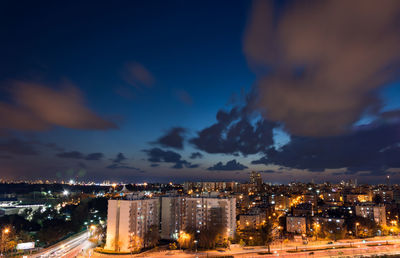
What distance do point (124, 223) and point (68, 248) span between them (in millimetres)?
5647

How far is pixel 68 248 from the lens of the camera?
23.4 metres

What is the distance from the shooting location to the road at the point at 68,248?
→ 68.1 ft

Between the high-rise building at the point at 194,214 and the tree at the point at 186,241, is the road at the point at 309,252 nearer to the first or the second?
the tree at the point at 186,241

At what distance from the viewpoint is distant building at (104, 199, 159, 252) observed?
72.3ft

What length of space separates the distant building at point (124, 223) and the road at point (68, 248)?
2709 millimetres

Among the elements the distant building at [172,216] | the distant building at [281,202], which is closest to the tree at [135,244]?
the distant building at [172,216]

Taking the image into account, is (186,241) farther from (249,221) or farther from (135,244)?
(249,221)

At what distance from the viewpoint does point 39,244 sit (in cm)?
2444

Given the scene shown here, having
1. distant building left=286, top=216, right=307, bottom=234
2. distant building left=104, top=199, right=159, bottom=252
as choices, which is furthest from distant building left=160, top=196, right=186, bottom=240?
distant building left=286, top=216, right=307, bottom=234

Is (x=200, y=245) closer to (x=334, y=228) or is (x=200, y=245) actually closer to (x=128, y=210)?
(x=128, y=210)

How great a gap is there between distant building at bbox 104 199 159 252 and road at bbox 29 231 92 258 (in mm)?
2709

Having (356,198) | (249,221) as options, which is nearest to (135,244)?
(249,221)

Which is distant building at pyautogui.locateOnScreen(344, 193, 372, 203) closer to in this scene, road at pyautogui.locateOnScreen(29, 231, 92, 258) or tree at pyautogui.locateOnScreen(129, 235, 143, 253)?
tree at pyautogui.locateOnScreen(129, 235, 143, 253)

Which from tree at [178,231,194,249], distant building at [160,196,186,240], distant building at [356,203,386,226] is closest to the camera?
tree at [178,231,194,249]
